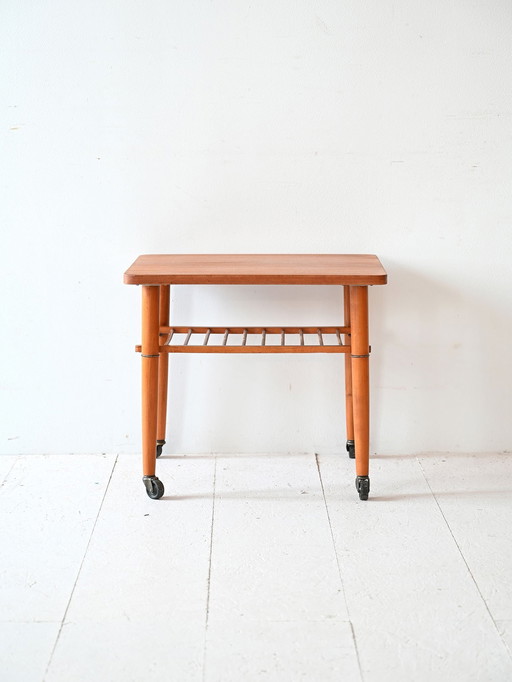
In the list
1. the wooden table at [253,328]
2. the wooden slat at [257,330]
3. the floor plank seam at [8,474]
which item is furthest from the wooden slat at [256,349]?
the floor plank seam at [8,474]

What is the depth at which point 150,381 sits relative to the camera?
249 centimetres

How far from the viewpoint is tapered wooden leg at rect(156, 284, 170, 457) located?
2.71 m

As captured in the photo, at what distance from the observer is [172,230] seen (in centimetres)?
271

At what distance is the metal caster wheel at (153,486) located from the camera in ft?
8.35

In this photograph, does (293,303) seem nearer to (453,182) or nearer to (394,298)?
(394,298)

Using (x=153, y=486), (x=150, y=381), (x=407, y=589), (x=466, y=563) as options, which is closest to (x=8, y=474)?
(x=153, y=486)

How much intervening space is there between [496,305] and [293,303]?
2.23 feet

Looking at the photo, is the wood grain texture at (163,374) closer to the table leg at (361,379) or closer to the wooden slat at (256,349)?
the wooden slat at (256,349)

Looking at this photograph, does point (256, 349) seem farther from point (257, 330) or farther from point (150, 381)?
point (150, 381)

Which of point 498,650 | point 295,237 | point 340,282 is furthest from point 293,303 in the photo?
point 498,650

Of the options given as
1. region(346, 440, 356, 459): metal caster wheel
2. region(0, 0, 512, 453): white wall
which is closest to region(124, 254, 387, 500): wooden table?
region(0, 0, 512, 453): white wall

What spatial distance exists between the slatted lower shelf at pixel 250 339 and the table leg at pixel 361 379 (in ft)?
0.17

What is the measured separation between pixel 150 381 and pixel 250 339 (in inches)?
18.5

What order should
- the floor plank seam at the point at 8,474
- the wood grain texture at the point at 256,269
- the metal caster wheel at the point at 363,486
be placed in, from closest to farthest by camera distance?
the wood grain texture at the point at 256,269 < the metal caster wheel at the point at 363,486 < the floor plank seam at the point at 8,474
